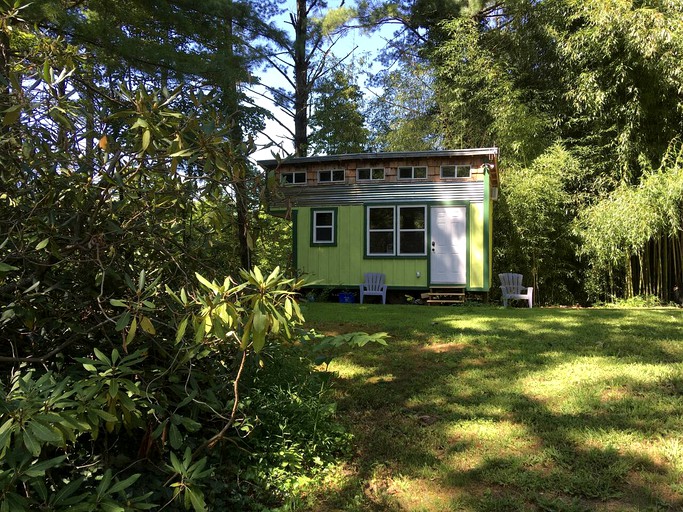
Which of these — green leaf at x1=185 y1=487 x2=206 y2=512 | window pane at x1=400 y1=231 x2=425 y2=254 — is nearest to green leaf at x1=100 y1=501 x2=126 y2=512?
green leaf at x1=185 y1=487 x2=206 y2=512

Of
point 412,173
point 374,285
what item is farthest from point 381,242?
point 412,173

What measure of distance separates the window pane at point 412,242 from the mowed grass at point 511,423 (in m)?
5.56

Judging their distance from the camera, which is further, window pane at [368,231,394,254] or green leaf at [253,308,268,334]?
window pane at [368,231,394,254]

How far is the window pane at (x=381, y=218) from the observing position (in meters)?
10.9

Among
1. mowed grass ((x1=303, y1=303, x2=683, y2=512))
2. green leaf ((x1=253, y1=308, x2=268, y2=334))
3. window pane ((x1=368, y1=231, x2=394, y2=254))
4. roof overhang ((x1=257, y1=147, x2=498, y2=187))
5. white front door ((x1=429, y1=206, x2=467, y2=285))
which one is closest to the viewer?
green leaf ((x1=253, y1=308, x2=268, y2=334))

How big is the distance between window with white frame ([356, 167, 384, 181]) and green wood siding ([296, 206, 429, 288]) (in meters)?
0.65

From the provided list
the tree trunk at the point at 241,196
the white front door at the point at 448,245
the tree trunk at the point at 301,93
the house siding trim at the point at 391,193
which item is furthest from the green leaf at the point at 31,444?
the tree trunk at the point at 301,93

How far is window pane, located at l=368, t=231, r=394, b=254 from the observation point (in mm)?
10903

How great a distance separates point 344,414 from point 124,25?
5464 millimetres

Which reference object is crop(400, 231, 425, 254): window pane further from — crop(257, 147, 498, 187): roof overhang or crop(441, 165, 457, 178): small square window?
crop(257, 147, 498, 187): roof overhang

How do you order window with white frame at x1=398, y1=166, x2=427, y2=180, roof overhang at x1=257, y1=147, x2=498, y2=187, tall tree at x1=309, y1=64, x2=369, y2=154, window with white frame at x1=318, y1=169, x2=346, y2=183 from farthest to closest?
tall tree at x1=309, y1=64, x2=369, y2=154 → window with white frame at x1=318, y1=169, x2=346, y2=183 → window with white frame at x1=398, y1=166, x2=427, y2=180 → roof overhang at x1=257, y1=147, x2=498, y2=187

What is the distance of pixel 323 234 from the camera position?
11344mm

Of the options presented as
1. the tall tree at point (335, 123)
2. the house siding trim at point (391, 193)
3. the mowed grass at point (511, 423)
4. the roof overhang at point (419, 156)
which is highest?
the tall tree at point (335, 123)

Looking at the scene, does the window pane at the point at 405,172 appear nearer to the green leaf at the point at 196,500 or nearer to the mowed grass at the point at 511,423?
the mowed grass at the point at 511,423
